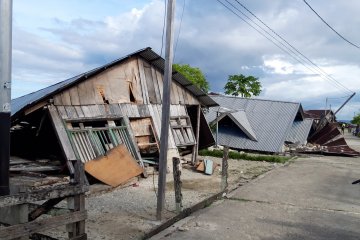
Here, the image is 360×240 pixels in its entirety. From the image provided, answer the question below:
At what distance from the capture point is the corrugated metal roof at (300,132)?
2841 cm

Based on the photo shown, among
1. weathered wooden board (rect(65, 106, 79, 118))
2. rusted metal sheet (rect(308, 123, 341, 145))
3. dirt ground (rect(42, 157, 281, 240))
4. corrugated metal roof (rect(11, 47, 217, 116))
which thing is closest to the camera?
dirt ground (rect(42, 157, 281, 240))

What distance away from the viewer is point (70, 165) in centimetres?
1091

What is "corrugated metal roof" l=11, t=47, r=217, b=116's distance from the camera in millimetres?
11180

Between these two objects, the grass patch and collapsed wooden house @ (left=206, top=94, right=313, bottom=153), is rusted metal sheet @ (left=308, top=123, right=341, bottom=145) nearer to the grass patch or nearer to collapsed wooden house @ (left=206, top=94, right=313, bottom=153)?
collapsed wooden house @ (left=206, top=94, right=313, bottom=153)

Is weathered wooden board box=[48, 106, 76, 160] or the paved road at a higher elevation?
weathered wooden board box=[48, 106, 76, 160]

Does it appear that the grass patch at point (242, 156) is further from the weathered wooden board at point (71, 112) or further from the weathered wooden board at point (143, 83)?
the weathered wooden board at point (71, 112)

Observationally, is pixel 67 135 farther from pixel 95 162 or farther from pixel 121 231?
pixel 121 231

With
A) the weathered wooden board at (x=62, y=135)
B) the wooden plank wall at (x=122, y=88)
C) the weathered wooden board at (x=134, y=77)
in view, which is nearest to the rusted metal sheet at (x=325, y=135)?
the wooden plank wall at (x=122, y=88)

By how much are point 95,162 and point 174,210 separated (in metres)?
3.53

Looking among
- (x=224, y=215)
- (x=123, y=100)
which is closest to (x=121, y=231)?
(x=224, y=215)

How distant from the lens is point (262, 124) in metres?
24.7

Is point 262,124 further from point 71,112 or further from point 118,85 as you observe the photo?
point 71,112

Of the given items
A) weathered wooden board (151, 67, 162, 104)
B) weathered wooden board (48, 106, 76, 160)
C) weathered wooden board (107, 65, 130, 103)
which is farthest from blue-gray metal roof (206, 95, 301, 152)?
weathered wooden board (48, 106, 76, 160)

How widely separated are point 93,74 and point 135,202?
5151 millimetres
